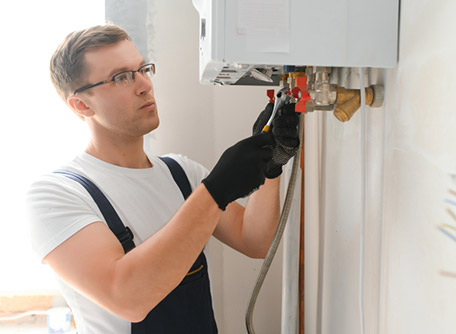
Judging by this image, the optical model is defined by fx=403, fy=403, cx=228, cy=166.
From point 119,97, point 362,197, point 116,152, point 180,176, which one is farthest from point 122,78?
point 362,197

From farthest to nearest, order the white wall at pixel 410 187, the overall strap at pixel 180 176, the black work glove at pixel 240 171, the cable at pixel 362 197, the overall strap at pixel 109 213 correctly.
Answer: the overall strap at pixel 180 176 → the overall strap at pixel 109 213 → the black work glove at pixel 240 171 → the cable at pixel 362 197 → the white wall at pixel 410 187

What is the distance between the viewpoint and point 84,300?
96cm

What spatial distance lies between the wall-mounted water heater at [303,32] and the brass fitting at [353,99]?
0.07m

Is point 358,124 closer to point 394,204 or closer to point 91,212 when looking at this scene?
point 394,204

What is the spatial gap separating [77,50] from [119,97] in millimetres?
175

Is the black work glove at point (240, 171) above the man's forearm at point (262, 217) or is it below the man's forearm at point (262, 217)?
above

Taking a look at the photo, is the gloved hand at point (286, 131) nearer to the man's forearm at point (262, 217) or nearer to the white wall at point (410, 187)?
the white wall at point (410, 187)

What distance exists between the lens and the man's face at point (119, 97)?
107cm

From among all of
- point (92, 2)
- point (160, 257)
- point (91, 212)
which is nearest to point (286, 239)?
point (160, 257)

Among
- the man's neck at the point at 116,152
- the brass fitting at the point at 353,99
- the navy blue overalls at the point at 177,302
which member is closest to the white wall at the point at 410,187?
the brass fitting at the point at 353,99

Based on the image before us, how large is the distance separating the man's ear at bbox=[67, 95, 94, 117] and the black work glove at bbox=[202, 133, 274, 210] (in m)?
0.50

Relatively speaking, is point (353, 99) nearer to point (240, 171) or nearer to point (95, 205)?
point (240, 171)

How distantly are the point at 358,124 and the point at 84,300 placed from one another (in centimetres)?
73

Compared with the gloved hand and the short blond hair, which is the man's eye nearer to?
the short blond hair
